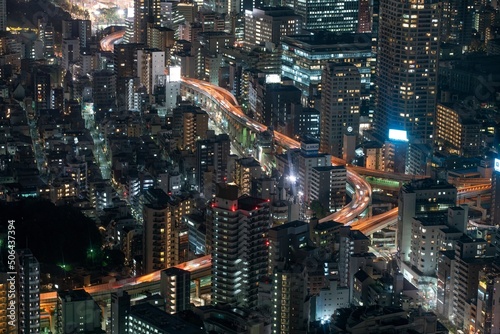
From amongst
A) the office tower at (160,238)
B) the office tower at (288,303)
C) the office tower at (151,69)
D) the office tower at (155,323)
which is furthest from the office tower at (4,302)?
the office tower at (151,69)

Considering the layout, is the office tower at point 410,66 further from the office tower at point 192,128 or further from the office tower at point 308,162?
the office tower at point 192,128

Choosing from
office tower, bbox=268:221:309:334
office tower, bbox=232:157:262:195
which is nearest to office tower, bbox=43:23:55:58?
office tower, bbox=232:157:262:195

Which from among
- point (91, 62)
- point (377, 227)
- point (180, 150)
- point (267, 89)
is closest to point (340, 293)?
point (377, 227)

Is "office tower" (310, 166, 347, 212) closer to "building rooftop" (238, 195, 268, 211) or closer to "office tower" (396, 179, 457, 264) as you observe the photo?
"office tower" (396, 179, 457, 264)

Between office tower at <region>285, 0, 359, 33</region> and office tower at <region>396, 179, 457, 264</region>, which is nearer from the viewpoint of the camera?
office tower at <region>396, 179, 457, 264</region>

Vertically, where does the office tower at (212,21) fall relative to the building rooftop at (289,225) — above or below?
above

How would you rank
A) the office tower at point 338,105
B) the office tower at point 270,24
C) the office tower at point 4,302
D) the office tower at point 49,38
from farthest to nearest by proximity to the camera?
1. the office tower at point 49,38
2. the office tower at point 270,24
3. the office tower at point 338,105
4. the office tower at point 4,302
